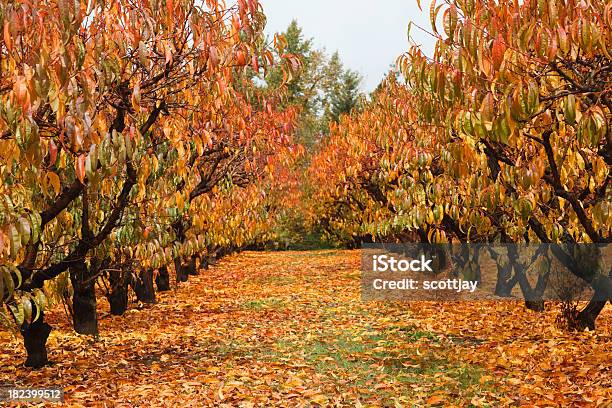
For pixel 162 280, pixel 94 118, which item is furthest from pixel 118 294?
pixel 94 118

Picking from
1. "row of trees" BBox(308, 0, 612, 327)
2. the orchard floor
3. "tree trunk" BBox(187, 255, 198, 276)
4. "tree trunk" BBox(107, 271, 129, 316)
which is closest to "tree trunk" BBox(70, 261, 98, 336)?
the orchard floor

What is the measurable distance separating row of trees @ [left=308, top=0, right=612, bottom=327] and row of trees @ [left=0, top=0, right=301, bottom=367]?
1.78m

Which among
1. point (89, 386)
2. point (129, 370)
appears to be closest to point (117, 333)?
point (129, 370)

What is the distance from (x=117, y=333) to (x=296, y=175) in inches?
884

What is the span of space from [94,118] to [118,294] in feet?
25.9

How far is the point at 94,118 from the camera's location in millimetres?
4898

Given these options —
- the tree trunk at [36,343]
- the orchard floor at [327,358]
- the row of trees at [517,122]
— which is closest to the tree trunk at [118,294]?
the orchard floor at [327,358]

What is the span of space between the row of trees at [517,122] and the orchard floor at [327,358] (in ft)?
5.22

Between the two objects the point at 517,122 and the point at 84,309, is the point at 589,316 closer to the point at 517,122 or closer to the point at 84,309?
the point at 517,122

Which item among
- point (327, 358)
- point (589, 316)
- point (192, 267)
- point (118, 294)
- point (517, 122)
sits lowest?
point (327, 358)

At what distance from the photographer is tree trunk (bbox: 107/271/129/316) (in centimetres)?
1165

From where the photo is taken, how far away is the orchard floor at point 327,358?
6.58 meters

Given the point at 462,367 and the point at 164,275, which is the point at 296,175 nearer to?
the point at 164,275

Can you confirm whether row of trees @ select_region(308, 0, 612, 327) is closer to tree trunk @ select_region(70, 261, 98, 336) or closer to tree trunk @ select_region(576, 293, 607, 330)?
tree trunk @ select_region(576, 293, 607, 330)
